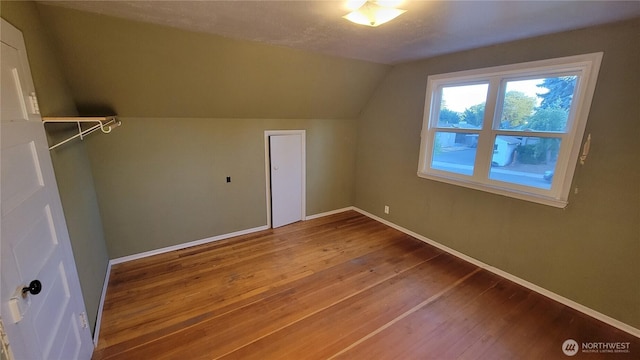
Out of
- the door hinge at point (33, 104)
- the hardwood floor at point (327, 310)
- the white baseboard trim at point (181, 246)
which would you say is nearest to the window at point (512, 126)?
the hardwood floor at point (327, 310)

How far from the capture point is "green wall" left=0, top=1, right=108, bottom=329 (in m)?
1.54

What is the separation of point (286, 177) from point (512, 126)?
2.82 m

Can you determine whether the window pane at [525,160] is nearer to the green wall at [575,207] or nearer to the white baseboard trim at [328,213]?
the green wall at [575,207]

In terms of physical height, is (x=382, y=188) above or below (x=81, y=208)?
below

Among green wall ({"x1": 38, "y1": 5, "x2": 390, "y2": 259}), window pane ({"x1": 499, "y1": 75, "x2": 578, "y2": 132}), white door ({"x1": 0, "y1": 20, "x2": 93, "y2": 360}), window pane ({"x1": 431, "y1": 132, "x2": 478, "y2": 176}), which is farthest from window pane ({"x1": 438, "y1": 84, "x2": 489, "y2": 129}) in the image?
white door ({"x1": 0, "y1": 20, "x2": 93, "y2": 360})

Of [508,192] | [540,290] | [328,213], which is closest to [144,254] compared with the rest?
[328,213]

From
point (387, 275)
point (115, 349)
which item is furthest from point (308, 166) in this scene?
point (115, 349)

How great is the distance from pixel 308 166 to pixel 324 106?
957mm

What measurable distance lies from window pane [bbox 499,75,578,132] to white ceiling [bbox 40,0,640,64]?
0.42 meters

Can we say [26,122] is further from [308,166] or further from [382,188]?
[382,188]

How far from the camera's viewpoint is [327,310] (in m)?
2.28

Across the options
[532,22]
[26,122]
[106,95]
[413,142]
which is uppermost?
[532,22]

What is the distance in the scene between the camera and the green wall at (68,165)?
5.05ft

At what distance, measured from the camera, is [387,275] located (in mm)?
2791
